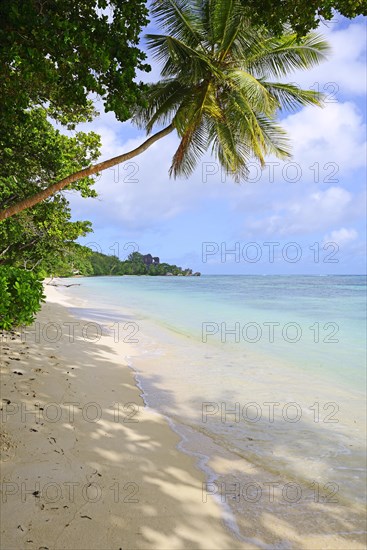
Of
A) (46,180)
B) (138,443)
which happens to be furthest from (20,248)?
(138,443)

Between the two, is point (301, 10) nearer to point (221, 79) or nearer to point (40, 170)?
point (221, 79)

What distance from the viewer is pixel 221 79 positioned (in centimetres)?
884

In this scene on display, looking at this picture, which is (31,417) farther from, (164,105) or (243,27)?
(243,27)

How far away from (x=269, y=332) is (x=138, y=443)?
42.8 feet

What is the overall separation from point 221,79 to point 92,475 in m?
8.17

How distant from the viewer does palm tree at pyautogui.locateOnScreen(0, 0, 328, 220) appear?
28.0 ft

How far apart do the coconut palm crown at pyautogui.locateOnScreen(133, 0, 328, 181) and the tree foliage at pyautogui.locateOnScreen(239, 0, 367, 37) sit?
129 inches
